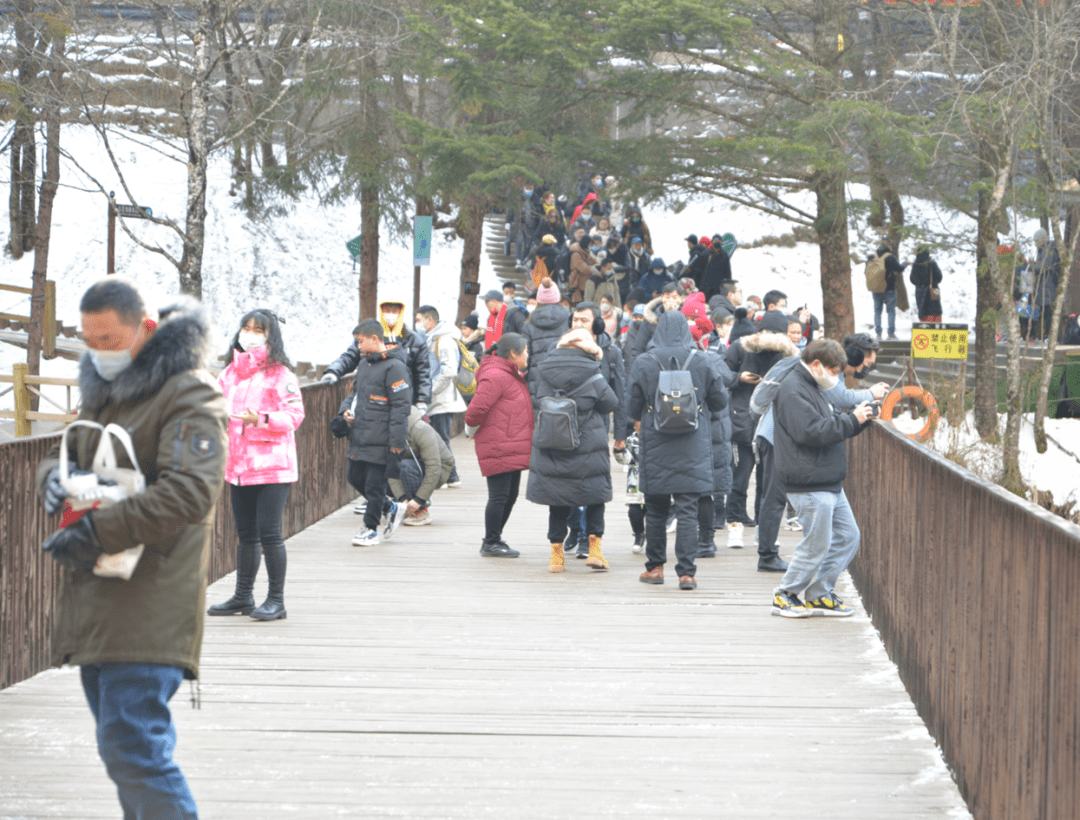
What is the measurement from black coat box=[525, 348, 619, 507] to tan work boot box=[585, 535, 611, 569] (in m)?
0.49

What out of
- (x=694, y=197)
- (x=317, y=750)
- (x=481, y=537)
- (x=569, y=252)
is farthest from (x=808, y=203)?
(x=317, y=750)

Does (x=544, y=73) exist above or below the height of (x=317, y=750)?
above

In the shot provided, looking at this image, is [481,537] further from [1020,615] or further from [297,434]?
[1020,615]

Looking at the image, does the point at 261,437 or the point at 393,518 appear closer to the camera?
the point at 261,437

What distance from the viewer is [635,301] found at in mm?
19156

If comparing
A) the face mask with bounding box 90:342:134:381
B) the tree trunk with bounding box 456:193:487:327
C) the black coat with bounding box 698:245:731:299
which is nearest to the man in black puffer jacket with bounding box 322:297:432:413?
the face mask with bounding box 90:342:134:381

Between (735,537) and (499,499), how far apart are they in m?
2.12

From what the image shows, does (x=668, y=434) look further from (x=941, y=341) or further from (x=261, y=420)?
(x=941, y=341)

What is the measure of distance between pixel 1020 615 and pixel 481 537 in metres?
7.29

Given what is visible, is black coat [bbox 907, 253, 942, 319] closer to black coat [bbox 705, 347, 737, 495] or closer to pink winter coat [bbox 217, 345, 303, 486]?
black coat [bbox 705, 347, 737, 495]

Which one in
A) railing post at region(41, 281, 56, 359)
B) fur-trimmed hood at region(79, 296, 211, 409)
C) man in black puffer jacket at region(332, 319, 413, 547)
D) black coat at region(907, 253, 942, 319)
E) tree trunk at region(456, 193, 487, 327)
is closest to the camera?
fur-trimmed hood at region(79, 296, 211, 409)

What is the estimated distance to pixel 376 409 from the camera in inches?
374

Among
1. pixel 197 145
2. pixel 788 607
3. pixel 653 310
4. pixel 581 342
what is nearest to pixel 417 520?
pixel 653 310

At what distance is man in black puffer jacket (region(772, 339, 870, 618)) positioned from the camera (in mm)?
7094
